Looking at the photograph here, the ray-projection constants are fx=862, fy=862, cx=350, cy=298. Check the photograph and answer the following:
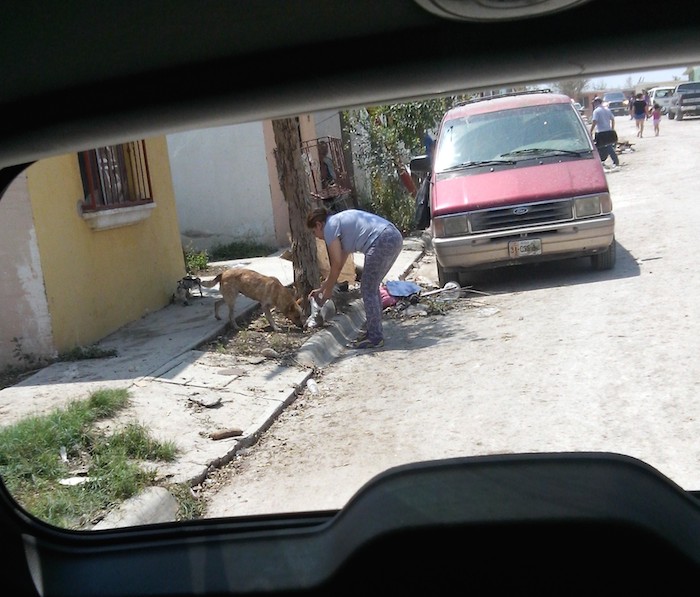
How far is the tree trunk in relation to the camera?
9281 mm

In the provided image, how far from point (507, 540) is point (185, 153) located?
14806mm

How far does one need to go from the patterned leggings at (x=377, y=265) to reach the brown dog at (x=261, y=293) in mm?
982

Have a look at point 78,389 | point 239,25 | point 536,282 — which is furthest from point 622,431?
point 536,282

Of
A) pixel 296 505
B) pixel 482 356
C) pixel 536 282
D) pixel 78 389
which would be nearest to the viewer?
pixel 296 505

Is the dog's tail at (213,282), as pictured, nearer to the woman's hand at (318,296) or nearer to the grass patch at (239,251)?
the woman's hand at (318,296)

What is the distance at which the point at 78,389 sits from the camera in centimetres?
673

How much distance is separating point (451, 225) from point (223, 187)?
670 cm

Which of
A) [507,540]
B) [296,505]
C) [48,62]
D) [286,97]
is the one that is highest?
[48,62]

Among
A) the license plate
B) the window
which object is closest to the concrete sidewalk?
the window

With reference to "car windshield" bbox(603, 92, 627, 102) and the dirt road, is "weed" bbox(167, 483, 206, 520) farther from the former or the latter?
"car windshield" bbox(603, 92, 627, 102)

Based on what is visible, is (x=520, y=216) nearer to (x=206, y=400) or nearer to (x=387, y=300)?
(x=387, y=300)

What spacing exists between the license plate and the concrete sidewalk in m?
2.13

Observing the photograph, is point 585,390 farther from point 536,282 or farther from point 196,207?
point 196,207

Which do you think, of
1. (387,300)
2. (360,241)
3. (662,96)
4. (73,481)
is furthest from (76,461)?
(662,96)
